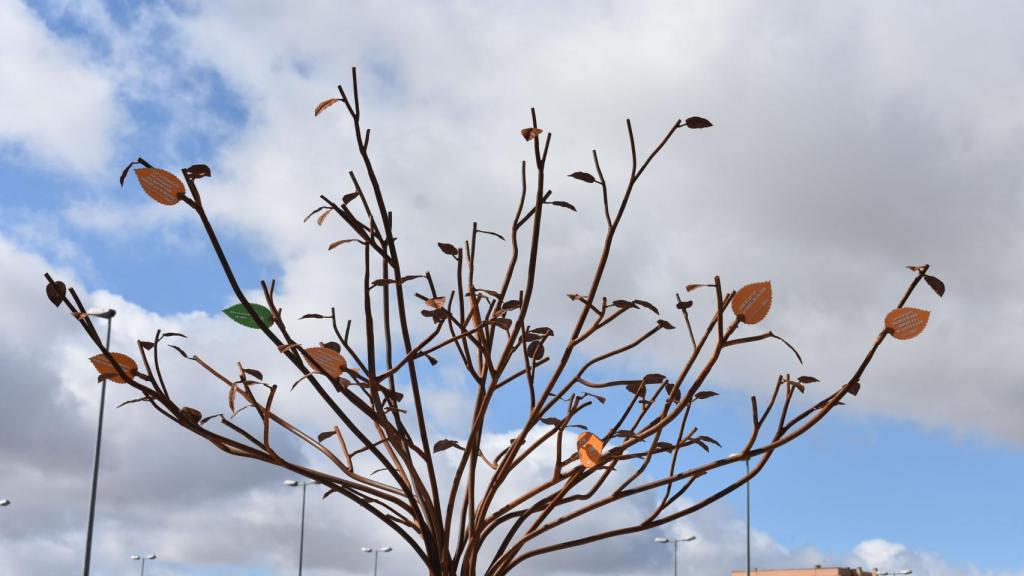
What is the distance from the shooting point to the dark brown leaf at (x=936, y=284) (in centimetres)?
466

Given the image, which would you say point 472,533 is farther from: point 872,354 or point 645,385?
point 872,354

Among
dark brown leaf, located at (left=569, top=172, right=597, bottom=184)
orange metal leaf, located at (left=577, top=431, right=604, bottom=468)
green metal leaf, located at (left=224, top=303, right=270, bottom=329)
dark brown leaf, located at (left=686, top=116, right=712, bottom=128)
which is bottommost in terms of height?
orange metal leaf, located at (left=577, top=431, right=604, bottom=468)

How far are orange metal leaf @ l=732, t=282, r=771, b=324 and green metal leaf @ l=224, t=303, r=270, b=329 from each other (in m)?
1.93

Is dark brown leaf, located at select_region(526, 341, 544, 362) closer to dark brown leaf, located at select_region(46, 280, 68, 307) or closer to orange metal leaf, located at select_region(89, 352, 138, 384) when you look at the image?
orange metal leaf, located at select_region(89, 352, 138, 384)

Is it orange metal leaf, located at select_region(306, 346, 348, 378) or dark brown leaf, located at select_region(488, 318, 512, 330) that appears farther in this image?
dark brown leaf, located at select_region(488, 318, 512, 330)

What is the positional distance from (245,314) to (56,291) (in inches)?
30.8

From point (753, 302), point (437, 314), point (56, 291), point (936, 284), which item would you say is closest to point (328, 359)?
point (437, 314)

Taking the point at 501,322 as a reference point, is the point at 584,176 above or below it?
above

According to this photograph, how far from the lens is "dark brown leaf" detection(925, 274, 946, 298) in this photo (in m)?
4.66

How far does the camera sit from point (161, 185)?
4637mm

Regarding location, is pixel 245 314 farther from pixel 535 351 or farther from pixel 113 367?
pixel 535 351

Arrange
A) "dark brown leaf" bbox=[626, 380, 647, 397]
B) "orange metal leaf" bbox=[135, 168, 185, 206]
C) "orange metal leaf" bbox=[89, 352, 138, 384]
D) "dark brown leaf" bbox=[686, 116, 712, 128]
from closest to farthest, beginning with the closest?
"orange metal leaf" bbox=[135, 168, 185, 206] < "orange metal leaf" bbox=[89, 352, 138, 384] < "dark brown leaf" bbox=[686, 116, 712, 128] < "dark brown leaf" bbox=[626, 380, 647, 397]

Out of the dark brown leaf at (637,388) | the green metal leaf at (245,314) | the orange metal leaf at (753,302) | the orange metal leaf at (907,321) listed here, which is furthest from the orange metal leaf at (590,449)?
the green metal leaf at (245,314)

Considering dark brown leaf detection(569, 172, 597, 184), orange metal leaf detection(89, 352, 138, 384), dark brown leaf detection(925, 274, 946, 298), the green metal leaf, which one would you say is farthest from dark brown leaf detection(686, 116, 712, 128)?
orange metal leaf detection(89, 352, 138, 384)
